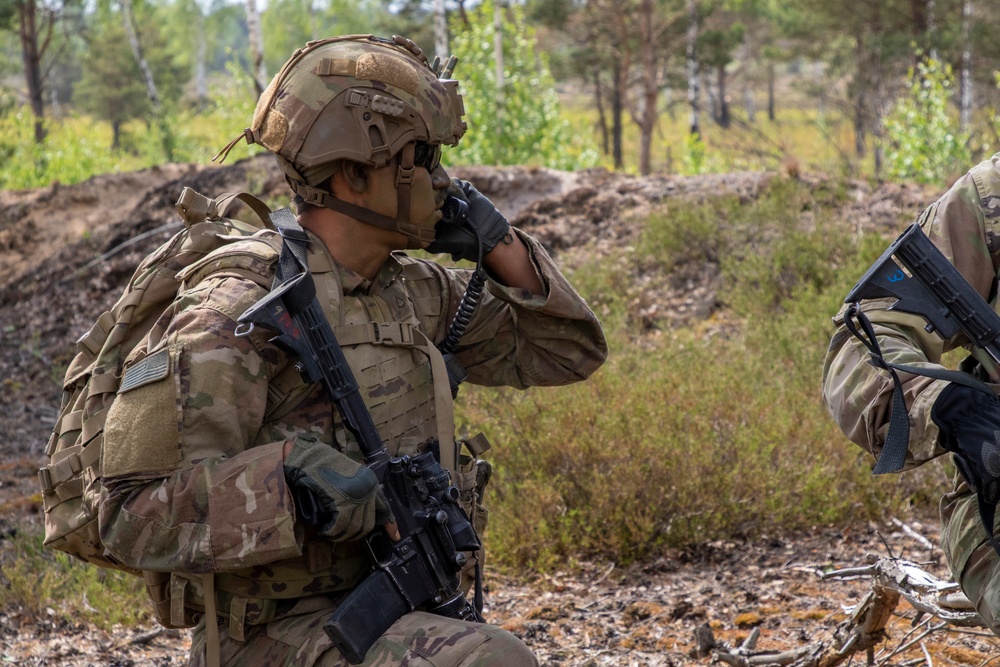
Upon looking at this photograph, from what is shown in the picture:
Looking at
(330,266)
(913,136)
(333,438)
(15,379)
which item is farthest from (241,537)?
(913,136)

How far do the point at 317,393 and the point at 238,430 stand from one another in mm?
219

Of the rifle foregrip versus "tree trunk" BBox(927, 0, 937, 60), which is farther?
"tree trunk" BBox(927, 0, 937, 60)

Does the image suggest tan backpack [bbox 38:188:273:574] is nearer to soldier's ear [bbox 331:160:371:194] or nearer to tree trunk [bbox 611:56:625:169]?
soldier's ear [bbox 331:160:371:194]

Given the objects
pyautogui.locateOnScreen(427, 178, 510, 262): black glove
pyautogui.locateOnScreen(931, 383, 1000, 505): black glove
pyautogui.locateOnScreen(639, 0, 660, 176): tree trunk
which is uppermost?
pyautogui.locateOnScreen(639, 0, 660, 176): tree trunk

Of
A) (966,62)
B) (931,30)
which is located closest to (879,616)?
(931,30)

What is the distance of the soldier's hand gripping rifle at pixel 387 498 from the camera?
2068 mm

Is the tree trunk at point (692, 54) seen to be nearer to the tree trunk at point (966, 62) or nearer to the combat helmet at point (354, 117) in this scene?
the tree trunk at point (966, 62)

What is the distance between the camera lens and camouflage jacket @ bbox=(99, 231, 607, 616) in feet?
6.53

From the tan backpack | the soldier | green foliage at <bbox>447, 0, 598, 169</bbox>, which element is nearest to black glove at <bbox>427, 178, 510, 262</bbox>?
the soldier

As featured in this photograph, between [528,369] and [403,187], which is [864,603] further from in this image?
[403,187]

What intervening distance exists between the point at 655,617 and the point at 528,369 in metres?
1.57

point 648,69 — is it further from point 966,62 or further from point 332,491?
point 332,491

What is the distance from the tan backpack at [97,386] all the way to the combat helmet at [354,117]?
257 millimetres

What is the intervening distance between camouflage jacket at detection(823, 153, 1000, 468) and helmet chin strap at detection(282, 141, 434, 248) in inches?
42.8
